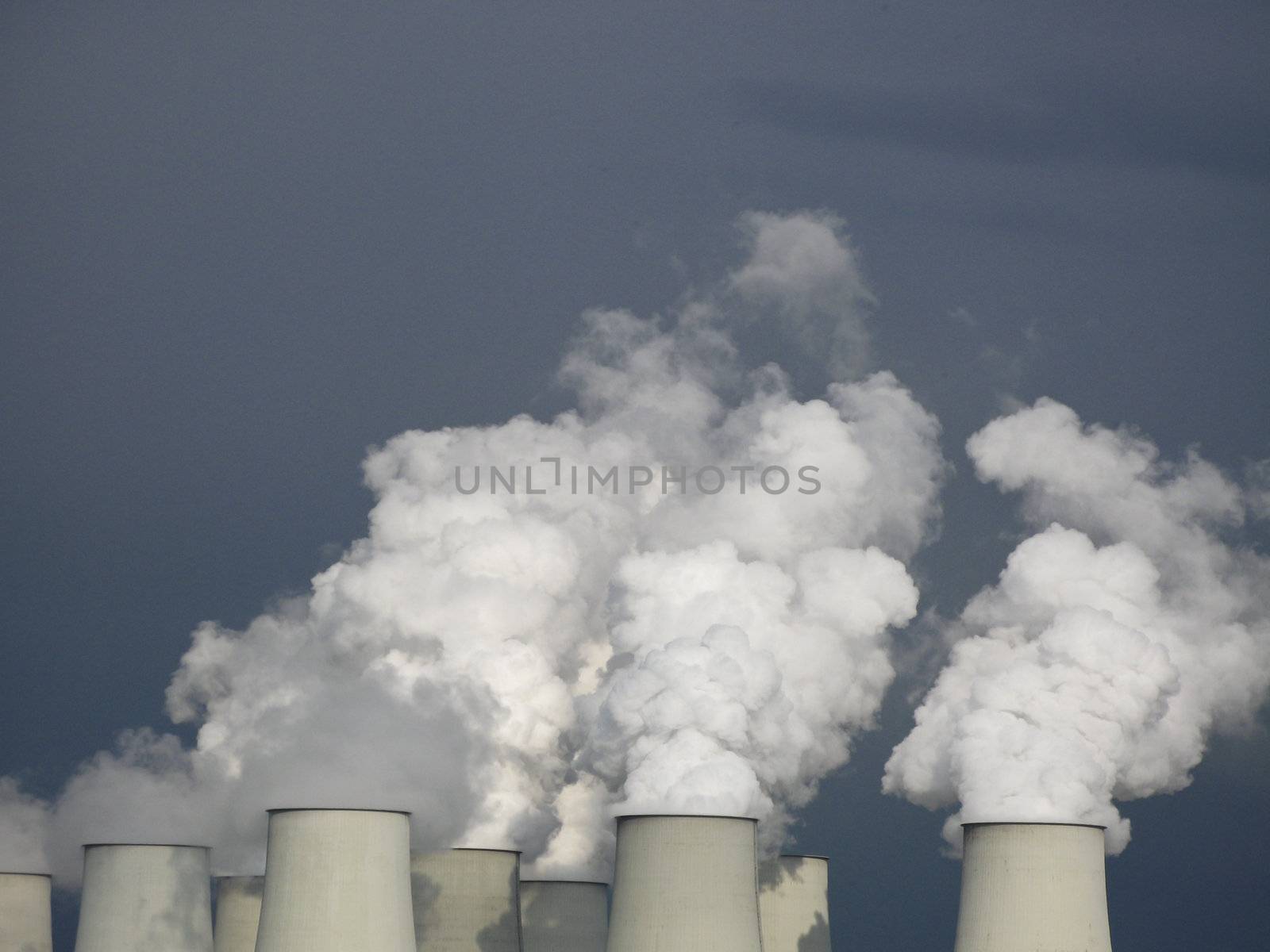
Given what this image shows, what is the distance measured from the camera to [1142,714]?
36.9m

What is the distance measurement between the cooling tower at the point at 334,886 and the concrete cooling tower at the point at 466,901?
484 cm

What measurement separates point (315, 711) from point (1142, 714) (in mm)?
15384

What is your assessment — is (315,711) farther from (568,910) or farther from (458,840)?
(568,910)

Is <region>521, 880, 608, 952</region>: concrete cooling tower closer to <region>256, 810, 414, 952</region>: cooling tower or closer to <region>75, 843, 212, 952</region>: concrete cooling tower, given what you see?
<region>75, 843, 212, 952</region>: concrete cooling tower

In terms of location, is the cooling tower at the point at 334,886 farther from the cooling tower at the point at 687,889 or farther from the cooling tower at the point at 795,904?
the cooling tower at the point at 795,904

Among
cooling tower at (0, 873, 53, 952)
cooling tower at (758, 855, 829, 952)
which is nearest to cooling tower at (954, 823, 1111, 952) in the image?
cooling tower at (758, 855, 829, 952)

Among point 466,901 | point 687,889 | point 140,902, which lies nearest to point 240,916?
point 140,902

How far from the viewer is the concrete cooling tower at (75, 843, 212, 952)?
33.5m

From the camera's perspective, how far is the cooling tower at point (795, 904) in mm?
37062

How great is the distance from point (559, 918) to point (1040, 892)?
11400 millimetres

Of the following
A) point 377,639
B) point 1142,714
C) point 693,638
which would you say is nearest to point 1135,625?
point 1142,714

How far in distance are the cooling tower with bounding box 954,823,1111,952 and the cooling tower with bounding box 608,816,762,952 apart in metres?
3.48

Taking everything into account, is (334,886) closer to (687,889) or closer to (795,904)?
(687,889)

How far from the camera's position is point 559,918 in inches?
1469
